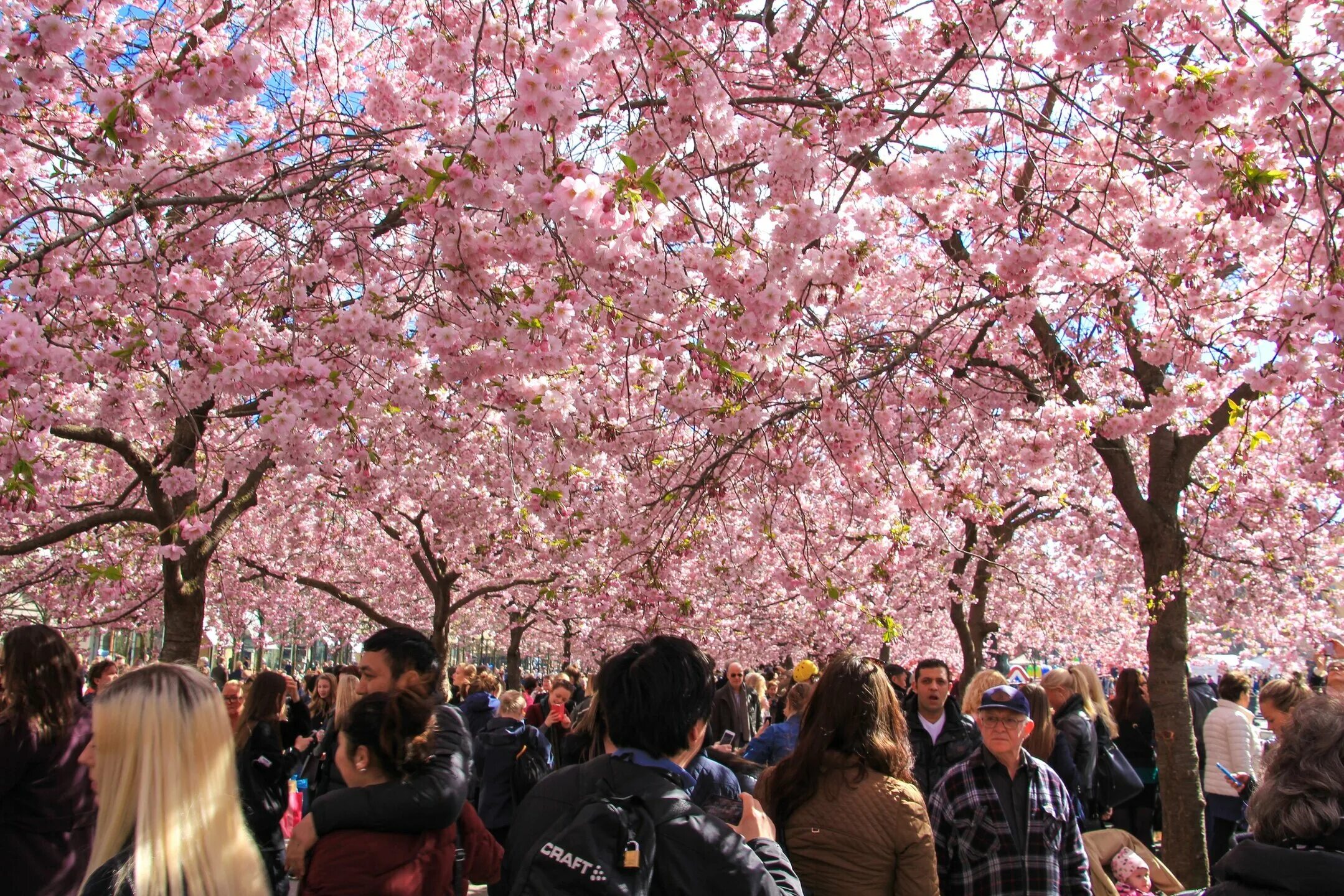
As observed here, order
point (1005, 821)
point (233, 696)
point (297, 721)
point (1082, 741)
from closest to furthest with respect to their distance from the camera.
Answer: point (1005, 821) → point (1082, 741) → point (233, 696) → point (297, 721)

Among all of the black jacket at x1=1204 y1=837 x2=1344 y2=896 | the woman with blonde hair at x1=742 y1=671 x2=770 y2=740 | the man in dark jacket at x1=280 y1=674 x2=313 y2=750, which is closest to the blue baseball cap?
the black jacket at x1=1204 y1=837 x2=1344 y2=896

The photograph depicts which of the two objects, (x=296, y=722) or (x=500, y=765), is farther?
(x=296, y=722)

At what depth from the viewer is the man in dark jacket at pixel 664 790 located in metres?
1.77

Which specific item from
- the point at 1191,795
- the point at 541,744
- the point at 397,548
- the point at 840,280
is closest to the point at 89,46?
the point at 840,280

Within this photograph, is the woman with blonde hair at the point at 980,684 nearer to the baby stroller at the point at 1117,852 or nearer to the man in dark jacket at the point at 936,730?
the man in dark jacket at the point at 936,730

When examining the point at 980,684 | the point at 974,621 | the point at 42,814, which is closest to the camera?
the point at 42,814

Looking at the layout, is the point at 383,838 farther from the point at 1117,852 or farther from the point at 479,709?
the point at 479,709

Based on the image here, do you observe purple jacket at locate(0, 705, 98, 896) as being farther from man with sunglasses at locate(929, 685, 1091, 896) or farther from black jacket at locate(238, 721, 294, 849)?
man with sunglasses at locate(929, 685, 1091, 896)

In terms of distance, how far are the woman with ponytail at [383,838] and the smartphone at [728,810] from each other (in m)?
0.97

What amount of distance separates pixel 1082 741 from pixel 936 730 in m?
1.03

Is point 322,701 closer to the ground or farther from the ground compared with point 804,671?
closer to the ground

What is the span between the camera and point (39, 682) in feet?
10.8

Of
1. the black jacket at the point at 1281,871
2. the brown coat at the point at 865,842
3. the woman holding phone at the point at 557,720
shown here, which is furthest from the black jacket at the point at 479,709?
the black jacket at the point at 1281,871

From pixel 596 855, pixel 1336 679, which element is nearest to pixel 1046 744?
pixel 1336 679
